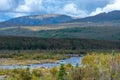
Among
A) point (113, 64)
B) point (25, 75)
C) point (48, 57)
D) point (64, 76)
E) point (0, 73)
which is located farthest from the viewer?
point (48, 57)

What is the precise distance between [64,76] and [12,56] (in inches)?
4505

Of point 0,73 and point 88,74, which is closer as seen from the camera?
point 88,74

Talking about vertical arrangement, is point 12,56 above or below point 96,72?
below

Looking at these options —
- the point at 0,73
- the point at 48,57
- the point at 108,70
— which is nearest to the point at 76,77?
the point at 108,70

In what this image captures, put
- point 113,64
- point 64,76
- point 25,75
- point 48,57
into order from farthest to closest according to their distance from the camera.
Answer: point 48,57 < point 25,75 < point 113,64 < point 64,76

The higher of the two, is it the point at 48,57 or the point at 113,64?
the point at 113,64

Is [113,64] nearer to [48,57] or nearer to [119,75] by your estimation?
[119,75]

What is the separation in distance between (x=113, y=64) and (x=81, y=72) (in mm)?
5984

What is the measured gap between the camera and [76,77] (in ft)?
173

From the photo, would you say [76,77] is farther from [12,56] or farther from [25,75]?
[12,56]

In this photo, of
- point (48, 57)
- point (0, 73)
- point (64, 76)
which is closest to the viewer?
point (64, 76)

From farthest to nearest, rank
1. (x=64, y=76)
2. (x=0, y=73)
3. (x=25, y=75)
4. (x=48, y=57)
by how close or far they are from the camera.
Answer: (x=48, y=57), (x=0, y=73), (x=25, y=75), (x=64, y=76)

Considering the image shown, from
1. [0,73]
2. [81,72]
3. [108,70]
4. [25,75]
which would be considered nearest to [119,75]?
[108,70]

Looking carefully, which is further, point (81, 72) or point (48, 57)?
point (48, 57)
